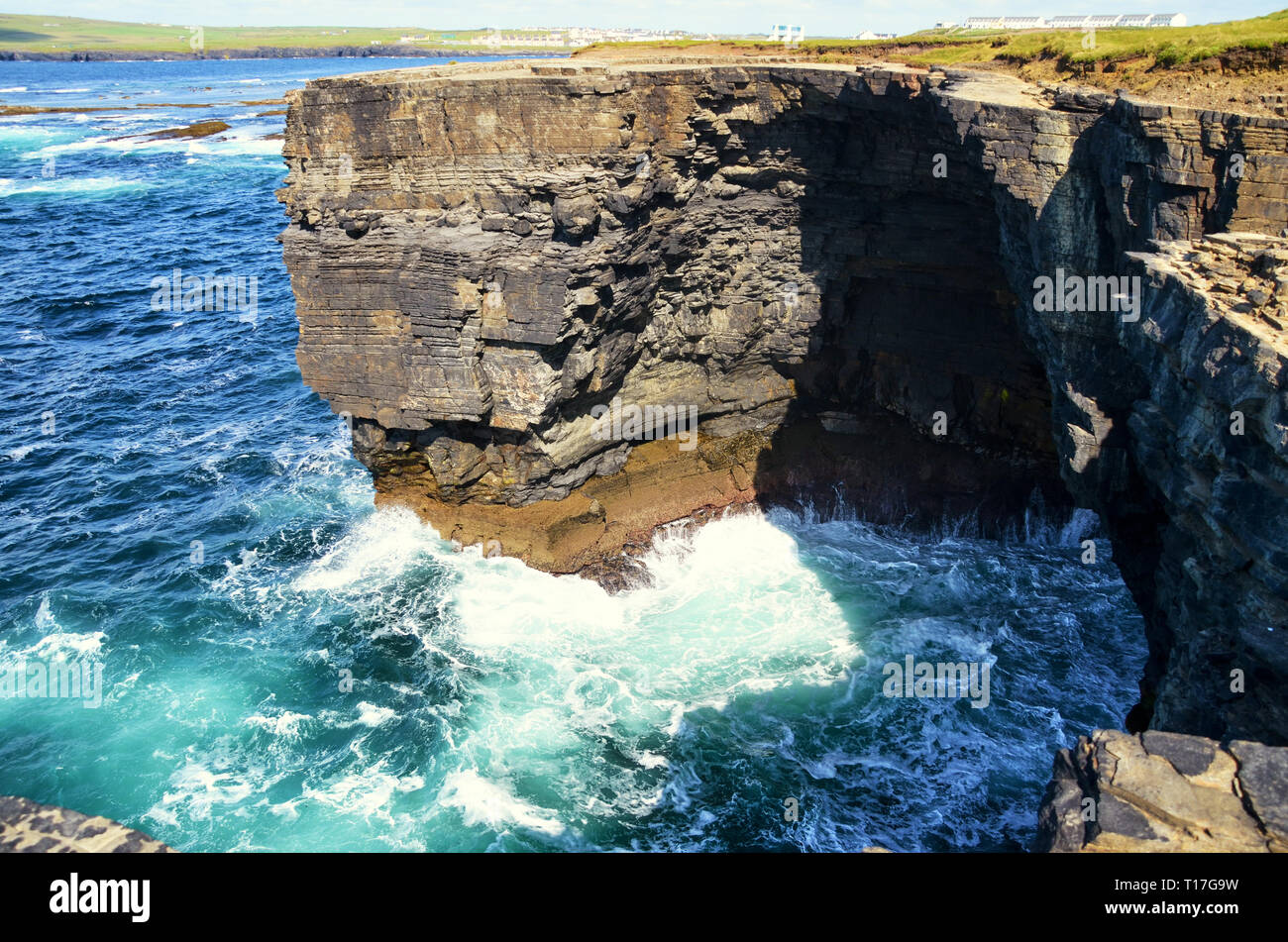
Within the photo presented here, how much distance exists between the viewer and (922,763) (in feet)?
73.9

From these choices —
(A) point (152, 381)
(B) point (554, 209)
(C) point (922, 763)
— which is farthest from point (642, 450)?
(A) point (152, 381)

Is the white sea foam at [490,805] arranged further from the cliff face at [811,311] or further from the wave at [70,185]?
the wave at [70,185]

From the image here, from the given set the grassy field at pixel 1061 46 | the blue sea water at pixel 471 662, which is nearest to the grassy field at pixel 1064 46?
the grassy field at pixel 1061 46

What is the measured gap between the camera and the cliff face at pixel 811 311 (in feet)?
53.9

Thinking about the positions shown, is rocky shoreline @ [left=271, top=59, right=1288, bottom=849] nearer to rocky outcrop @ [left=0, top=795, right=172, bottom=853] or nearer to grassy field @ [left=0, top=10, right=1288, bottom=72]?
grassy field @ [left=0, top=10, right=1288, bottom=72]

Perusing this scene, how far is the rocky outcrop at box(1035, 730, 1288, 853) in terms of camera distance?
10219 millimetres

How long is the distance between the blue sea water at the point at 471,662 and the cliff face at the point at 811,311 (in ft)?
10.0

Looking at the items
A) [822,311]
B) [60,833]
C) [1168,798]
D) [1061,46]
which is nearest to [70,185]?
[822,311]

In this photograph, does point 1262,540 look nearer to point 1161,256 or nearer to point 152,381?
point 1161,256

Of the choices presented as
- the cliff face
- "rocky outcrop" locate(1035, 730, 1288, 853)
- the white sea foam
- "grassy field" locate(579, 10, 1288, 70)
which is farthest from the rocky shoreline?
the white sea foam

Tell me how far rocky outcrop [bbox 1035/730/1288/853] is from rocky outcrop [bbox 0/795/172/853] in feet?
36.9

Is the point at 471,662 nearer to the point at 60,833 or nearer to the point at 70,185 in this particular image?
the point at 60,833

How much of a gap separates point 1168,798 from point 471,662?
20023 mm

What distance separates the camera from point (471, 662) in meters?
26.5
